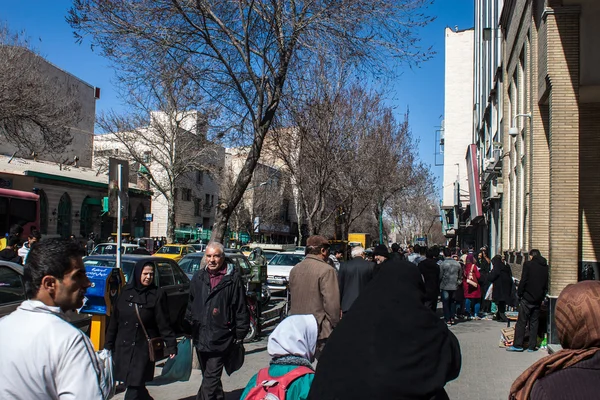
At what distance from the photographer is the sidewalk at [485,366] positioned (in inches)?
324

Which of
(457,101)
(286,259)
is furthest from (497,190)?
(457,101)

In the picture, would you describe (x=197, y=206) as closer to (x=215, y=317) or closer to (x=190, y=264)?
(x=190, y=264)

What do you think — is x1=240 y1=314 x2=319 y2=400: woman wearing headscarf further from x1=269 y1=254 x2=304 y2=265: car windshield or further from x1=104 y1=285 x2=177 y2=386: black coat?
x1=269 y1=254 x2=304 y2=265: car windshield

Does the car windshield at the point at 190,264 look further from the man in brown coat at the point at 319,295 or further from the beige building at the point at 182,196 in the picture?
the beige building at the point at 182,196

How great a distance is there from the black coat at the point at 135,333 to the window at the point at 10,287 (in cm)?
205

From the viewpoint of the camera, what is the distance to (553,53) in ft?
40.9

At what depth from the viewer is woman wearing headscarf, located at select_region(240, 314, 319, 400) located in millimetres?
3781

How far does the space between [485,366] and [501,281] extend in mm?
5827

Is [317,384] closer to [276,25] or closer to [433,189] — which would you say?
[276,25]

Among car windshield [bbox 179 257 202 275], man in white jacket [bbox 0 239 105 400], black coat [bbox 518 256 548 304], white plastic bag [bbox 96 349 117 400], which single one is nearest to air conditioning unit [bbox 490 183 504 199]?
car windshield [bbox 179 257 202 275]

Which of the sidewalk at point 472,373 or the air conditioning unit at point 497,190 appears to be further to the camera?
the air conditioning unit at point 497,190

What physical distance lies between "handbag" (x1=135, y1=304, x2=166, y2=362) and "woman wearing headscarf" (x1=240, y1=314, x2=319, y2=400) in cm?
249

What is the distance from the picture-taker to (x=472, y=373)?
944cm

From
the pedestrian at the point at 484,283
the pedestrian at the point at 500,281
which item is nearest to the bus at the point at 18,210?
the pedestrian at the point at 484,283
